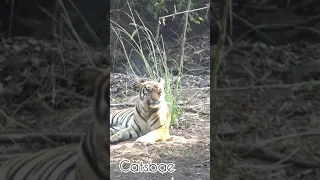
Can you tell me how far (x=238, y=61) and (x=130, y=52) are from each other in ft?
2.27

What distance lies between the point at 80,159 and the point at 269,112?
1257mm

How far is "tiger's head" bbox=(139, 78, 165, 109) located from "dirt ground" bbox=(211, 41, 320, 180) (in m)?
0.36

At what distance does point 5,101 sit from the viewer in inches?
124

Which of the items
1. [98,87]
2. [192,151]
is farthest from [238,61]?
[98,87]

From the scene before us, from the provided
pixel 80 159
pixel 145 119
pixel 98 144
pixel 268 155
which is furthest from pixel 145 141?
pixel 268 155

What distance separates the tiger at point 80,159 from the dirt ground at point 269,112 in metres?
0.71

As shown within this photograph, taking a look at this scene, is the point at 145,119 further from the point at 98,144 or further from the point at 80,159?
the point at 80,159

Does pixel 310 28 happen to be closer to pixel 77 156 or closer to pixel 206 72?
pixel 206 72

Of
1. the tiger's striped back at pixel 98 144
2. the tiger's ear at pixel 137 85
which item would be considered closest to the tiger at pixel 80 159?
the tiger's striped back at pixel 98 144

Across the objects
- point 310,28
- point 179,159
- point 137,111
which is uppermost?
point 310,28

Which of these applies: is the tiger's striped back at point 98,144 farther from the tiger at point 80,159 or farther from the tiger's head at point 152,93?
the tiger's head at point 152,93

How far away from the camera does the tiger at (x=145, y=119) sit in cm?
308

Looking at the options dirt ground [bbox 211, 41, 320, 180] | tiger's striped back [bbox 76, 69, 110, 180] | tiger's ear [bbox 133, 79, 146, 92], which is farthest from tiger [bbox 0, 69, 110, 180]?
dirt ground [bbox 211, 41, 320, 180]

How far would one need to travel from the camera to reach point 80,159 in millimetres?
3125
